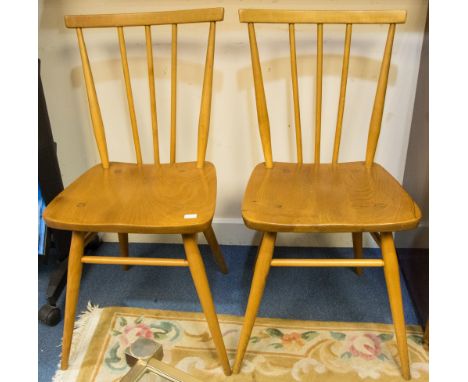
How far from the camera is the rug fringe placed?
1.02m

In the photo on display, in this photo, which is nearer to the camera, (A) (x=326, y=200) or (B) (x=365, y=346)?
(A) (x=326, y=200)

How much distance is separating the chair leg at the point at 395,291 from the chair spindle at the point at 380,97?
27 cm

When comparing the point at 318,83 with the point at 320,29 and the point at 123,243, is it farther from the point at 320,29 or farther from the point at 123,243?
the point at 123,243

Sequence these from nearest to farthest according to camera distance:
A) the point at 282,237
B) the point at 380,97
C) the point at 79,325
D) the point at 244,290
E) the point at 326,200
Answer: the point at 326,200, the point at 380,97, the point at 79,325, the point at 244,290, the point at 282,237

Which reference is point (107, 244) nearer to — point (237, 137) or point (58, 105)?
point (58, 105)

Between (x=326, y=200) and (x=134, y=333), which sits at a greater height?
(x=326, y=200)

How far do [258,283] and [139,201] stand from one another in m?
0.33

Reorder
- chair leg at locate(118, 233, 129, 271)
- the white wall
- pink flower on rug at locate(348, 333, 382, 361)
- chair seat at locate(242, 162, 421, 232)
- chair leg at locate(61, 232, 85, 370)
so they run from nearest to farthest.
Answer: chair seat at locate(242, 162, 421, 232)
chair leg at locate(61, 232, 85, 370)
pink flower on rug at locate(348, 333, 382, 361)
the white wall
chair leg at locate(118, 233, 129, 271)

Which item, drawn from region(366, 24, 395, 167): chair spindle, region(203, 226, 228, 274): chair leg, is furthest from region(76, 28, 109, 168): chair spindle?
region(366, 24, 395, 167): chair spindle

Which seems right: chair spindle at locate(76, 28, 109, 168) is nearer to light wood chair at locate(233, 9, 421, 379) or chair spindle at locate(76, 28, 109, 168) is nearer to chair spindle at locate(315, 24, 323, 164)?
light wood chair at locate(233, 9, 421, 379)

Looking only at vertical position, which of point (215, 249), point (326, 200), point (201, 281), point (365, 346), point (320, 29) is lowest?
point (365, 346)

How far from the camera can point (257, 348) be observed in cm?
108

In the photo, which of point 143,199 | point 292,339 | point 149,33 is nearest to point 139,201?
point 143,199

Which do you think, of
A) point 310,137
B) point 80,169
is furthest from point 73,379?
point 310,137
